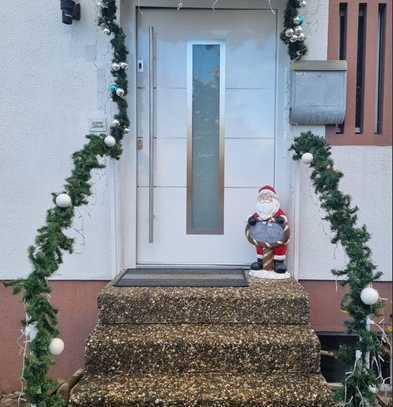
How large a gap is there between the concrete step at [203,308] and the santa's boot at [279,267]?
333 millimetres

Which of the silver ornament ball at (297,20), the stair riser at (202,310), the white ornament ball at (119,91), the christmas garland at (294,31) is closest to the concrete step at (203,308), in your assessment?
the stair riser at (202,310)

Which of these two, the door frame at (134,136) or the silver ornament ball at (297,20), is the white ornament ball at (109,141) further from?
the silver ornament ball at (297,20)

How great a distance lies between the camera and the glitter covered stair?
2158mm

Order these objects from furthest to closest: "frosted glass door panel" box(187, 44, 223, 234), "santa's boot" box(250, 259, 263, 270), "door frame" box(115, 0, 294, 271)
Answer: "frosted glass door panel" box(187, 44, 223, 234) → "door frame" box(115, 0, 294, 271) → "santa's boot" box(250, 259, 263, 270)

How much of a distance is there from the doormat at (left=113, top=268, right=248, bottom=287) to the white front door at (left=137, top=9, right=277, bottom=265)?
0.44 feet

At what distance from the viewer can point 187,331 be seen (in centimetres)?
242

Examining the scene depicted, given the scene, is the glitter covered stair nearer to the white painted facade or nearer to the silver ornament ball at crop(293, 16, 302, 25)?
the white painted facade

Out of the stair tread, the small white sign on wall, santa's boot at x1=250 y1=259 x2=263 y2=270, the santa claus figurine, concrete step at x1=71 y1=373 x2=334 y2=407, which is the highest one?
the small white sign on wall

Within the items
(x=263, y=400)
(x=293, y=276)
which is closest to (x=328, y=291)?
(x=293, y=276)

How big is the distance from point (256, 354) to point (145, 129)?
5.45 feet

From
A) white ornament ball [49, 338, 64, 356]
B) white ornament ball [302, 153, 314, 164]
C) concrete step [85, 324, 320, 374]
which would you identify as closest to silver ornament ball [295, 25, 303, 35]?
white ornament ball [302, 153, 314, 164]

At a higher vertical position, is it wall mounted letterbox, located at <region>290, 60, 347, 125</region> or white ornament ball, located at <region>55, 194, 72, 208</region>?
wall mounted letterbox, located at <region>290, 60, 347, 125</region>

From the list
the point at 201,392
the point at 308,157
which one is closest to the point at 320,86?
the point at 308,157

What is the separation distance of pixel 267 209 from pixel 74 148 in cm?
133
